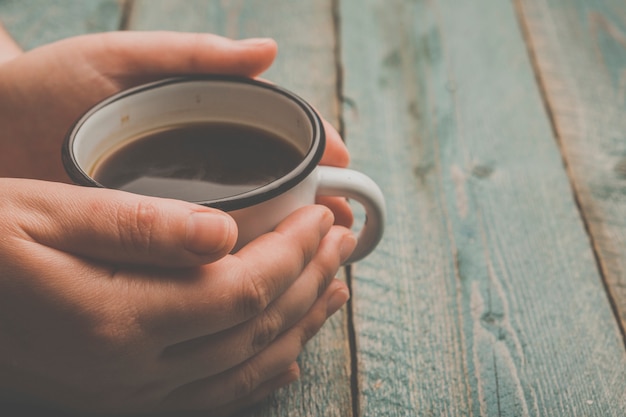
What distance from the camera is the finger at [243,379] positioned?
606 mm

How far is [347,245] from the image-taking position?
0.65m

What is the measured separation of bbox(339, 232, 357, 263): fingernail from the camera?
2.13 ft

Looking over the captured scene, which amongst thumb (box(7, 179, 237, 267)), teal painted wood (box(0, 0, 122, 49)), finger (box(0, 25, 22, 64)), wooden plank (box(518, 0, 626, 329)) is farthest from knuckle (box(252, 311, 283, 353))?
teal painted wood (box(0, 0, 122, 49))

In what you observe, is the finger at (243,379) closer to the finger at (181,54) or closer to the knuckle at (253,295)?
the knuckle at (253,295)

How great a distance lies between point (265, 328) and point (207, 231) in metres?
0.15

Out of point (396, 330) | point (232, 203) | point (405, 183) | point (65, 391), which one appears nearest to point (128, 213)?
point (232, 203)

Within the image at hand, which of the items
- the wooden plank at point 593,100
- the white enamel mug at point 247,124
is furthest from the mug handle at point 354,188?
the wooden plank at point 593,100

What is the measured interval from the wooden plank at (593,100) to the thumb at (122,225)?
50 cm

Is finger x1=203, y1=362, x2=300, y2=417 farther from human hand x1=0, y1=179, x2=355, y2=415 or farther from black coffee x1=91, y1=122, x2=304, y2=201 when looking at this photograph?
black coffee x1=91, y1=122, x2=304, y2=201

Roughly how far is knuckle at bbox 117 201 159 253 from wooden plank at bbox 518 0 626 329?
1.76ft

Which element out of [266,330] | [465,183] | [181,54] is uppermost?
[181,54]

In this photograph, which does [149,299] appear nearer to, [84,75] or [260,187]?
[260,187]

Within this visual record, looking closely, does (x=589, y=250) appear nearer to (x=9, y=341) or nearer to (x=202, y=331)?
(x=202, y=331)

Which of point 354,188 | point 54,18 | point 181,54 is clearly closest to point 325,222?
point 354,188
